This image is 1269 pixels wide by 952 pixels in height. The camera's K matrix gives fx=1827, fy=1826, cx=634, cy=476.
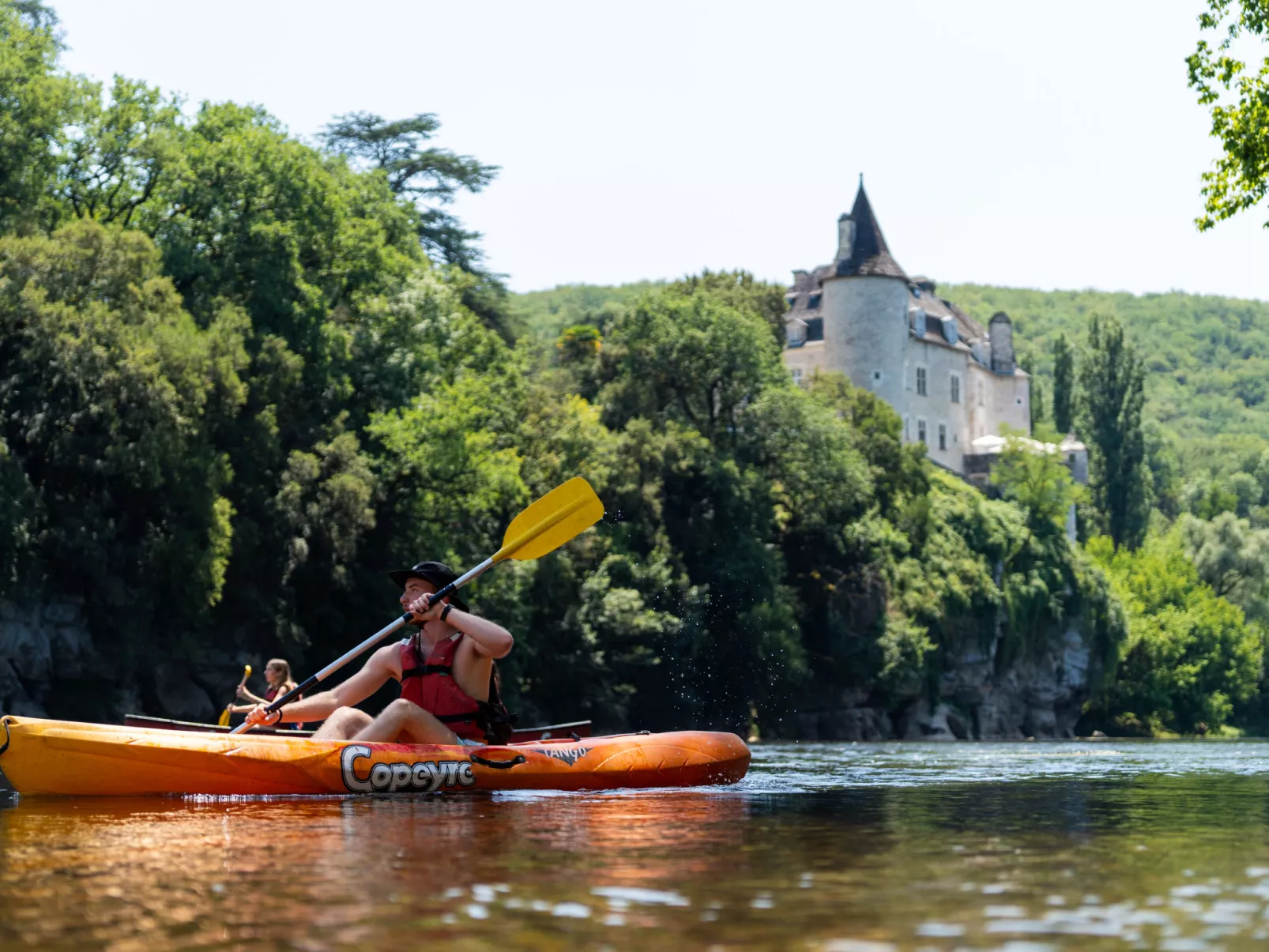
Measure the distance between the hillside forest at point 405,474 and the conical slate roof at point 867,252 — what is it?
12.5 meters

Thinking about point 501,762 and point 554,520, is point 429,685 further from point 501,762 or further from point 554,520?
point 554,520

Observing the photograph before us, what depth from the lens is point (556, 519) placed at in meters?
17.2

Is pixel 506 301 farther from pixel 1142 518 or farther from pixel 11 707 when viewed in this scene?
pixel 1142 518

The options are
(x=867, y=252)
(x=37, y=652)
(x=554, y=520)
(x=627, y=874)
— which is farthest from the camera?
(x=867, y=252)

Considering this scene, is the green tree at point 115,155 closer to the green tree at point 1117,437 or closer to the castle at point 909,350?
the castle at point 909,350

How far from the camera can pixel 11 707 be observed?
111 ft

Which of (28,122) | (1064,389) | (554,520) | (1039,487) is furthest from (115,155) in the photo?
(1064,389)

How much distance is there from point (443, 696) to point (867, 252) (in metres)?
77.4

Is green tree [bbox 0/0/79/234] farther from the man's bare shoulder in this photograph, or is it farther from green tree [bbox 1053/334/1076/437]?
green tree [bbox 1053/334/1076/437]

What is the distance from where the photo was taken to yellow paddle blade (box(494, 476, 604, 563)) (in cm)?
1712

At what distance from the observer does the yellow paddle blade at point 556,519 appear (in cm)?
1712

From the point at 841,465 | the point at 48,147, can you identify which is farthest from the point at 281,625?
the point at 841,465

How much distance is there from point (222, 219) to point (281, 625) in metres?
10.1

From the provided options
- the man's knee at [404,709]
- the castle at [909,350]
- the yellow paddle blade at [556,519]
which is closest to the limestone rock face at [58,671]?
the yellow paddle blade at [556,519]
